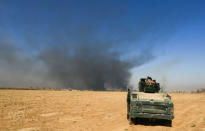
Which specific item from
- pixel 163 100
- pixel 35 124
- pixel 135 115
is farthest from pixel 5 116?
pixel 163 100

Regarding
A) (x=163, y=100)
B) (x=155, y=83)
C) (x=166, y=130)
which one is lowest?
(x=166, y=130)

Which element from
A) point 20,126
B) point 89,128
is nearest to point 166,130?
point 89,128

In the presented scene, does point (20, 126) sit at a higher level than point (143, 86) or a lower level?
lower

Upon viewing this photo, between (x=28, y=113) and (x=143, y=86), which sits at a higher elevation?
(x=143, y=86)

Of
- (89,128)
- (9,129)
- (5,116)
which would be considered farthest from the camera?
(5,116)

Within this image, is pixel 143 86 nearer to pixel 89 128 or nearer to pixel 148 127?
pixel 148 127

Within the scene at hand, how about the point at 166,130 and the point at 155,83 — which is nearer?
the point at 166,130

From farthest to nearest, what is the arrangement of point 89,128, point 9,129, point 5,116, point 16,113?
1. point 16,113
2. point 5,116
3. point 89,128
4. point 9,129

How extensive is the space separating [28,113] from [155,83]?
10.5 meters

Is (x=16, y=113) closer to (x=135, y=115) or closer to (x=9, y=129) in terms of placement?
(x=9, y=129)

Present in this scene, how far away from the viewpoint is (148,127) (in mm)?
15109

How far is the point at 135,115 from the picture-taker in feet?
50.0

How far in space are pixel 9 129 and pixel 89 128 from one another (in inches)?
184

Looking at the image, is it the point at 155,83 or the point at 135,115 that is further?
the point at 155,83
